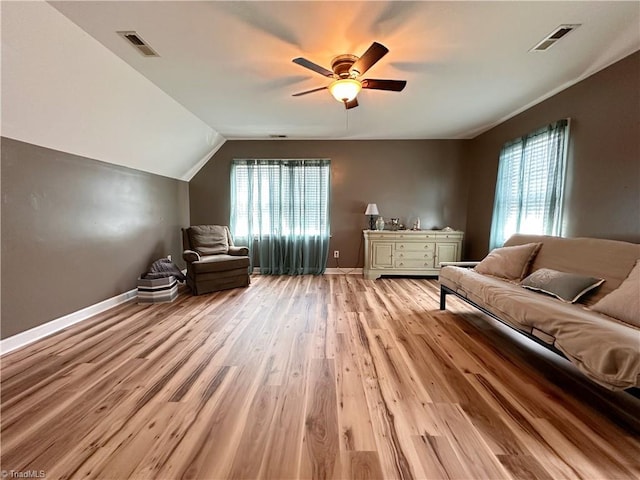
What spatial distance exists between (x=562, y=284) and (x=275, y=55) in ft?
10.0

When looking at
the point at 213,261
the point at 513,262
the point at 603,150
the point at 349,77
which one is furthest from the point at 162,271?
the point at 603,150

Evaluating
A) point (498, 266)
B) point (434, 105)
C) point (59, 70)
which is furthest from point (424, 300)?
point (59, 70)

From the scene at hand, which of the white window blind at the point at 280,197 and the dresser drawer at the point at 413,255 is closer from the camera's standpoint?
the dresser drawer at the point at 413,255

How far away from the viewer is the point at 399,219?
4.95m

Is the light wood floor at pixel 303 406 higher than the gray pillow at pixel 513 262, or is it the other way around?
the gray pillow at pixel 513 262

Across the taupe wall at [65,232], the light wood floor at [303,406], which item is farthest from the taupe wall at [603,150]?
the taupe wall at [65,232]

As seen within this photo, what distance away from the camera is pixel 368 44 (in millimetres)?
2113

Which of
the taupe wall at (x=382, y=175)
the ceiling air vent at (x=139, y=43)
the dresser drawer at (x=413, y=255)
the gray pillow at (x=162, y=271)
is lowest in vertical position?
the gray pillow at (x=162, y=271)

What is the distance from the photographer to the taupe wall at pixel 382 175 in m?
4.86

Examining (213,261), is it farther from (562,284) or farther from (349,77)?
(562,284)

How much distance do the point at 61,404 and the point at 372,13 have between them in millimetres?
3161

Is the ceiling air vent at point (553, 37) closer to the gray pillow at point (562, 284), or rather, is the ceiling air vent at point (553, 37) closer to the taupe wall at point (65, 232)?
the gray pillow at point (562, 284)

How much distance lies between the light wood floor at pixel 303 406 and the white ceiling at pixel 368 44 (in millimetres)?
2463

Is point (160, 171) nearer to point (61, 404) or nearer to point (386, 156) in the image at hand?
point (61, 404)
